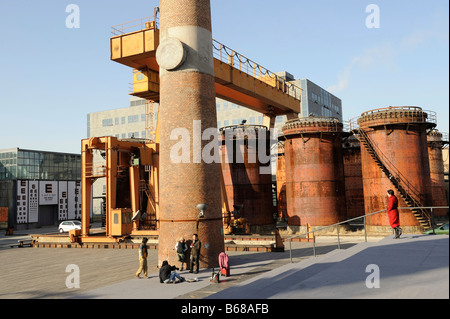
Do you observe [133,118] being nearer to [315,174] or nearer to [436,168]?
[315,174]

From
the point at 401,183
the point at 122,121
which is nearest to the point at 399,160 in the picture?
the point at 401,183

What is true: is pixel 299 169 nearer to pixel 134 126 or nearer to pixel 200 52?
pixel 200 52

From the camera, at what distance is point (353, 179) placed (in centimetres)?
3969

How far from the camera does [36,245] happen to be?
96.8ft

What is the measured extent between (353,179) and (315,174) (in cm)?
A: 751

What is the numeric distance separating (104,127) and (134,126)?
8793 mm

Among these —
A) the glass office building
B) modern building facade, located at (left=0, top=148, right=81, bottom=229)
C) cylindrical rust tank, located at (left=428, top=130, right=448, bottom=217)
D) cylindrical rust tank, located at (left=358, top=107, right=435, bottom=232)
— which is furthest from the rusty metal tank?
the glass office building

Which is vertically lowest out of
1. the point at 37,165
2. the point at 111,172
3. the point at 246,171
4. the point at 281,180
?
the point at 281,180

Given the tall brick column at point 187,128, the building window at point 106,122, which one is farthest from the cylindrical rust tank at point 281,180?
the building window at point 106,122

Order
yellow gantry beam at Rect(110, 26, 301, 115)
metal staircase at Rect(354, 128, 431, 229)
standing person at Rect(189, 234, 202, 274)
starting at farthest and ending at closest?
1. metal staircase at Rect(354, 128, 431, 229)
2. yellow gantry beam at Rect(110, 26, 301, 115)
3. standing person at Rect(189, 234, 202, 274)

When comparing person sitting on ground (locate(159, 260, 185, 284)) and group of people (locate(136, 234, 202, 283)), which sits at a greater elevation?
group of people (locate(136, 234, 202, 283))

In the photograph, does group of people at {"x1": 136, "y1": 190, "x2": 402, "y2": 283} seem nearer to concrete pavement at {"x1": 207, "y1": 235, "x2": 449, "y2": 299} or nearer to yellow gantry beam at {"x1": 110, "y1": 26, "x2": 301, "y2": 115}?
concrete pavement at {"x1": 207, "y1": 235, "x2": 449, "y2": 299}

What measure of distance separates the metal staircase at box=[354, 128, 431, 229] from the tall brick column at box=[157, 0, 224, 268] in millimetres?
18529

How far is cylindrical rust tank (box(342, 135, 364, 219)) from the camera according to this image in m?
39.5
